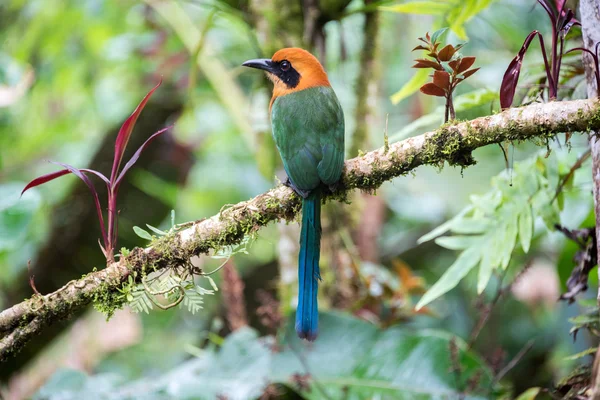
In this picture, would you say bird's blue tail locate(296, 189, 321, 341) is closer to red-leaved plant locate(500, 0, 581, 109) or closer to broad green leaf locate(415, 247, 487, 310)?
broad green leaf locate(415, 247, 487, 310)

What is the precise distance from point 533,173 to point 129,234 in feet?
8.54

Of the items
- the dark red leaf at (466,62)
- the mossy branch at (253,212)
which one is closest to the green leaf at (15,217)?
the mossy branch at (253,212)

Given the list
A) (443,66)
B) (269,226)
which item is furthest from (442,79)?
(269,226)

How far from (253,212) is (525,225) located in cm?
100

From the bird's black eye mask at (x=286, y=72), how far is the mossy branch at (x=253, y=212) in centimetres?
90

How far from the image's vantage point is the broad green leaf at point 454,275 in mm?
2055

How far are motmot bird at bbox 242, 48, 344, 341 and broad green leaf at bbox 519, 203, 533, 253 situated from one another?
691 mm

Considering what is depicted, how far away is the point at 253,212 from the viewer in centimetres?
175

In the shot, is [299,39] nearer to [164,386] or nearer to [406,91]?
[406,91]

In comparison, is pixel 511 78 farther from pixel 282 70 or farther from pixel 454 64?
pixel 282 70

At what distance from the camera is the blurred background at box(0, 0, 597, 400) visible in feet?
8.56

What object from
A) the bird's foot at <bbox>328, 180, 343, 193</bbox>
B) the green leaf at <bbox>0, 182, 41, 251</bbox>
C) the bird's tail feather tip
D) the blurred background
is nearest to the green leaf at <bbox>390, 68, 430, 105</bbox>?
the blurred background

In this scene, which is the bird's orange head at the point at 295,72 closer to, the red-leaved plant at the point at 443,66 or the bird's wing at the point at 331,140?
the bird's wing at the point at 331,140

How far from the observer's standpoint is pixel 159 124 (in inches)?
156
